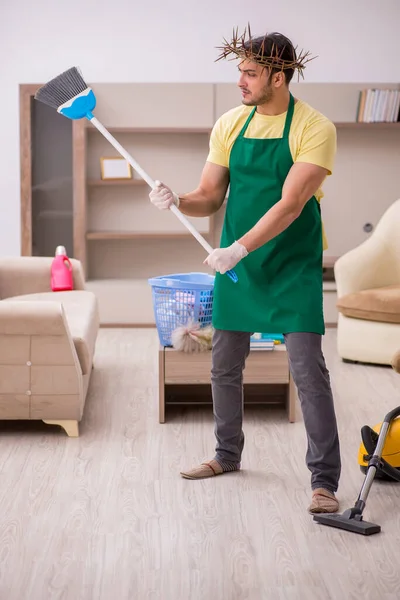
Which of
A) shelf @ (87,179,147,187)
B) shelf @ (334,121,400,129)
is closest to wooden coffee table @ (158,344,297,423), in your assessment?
shelf @ (87,179,147,187)

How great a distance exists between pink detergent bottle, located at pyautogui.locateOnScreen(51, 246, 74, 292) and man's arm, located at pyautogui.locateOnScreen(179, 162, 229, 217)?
2.12m

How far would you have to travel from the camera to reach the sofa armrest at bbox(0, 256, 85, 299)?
4852 millimetres

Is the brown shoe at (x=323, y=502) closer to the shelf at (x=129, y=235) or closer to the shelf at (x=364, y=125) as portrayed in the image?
the shelf at (x=129, y=235)

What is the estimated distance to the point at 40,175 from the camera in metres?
6.08

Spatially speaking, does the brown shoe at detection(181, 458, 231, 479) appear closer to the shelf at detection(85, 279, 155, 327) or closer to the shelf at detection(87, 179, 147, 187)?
the shelf at detection(85, 279, 155, 327)

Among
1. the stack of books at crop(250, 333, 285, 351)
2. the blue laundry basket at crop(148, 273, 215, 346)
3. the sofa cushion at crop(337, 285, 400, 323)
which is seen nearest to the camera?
the blue laundry basket at crop(148, 273, 215, 346)

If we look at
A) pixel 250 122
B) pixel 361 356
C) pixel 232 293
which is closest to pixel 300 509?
pixel 232 293

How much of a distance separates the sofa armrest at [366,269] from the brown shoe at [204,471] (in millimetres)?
2124

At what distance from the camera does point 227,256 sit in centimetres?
262

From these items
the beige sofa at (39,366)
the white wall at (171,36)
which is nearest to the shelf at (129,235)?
the white wall at (171,36)

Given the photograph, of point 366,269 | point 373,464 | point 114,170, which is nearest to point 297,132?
point 373,464

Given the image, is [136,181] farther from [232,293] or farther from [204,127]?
[232,293]

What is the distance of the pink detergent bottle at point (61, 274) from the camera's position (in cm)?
486

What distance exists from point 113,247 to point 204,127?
1101 millimetres
